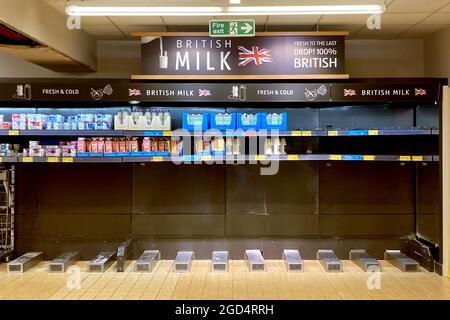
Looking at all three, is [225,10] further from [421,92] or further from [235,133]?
[421,92]

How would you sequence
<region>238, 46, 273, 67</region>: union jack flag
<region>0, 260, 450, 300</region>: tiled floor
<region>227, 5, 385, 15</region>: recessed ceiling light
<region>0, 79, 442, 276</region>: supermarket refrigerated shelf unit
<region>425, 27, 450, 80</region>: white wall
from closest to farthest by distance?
1. <region>227, 5, 385, 15</region>: recessed ceiling light
2. <region>0, 260, 450, 300</region>: tiled floor
3. <region>238, 46, 273, 67</region>: union jack flag
4. <region>425, 27, 450, 80</region>: white wall
5. <region>0, 79, 442, 276</region>: supermarket refrigerated shelf unit

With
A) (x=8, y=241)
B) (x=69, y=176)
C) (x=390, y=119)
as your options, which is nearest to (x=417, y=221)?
(x=390, y=119)

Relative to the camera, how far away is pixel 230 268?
6.45 metres

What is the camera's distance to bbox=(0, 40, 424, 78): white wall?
23.4ft

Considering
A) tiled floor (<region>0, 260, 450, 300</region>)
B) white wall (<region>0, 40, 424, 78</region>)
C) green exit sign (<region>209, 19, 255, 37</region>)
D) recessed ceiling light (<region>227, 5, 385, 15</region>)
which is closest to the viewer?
recessed ceiling light (<region>227, 5, 385, 15</region>)

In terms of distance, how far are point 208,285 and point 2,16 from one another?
11.0 feet

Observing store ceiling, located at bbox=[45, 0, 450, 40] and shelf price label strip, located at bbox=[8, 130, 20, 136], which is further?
shelf price label strip, located at bbox=[8, 130, 20, 136]

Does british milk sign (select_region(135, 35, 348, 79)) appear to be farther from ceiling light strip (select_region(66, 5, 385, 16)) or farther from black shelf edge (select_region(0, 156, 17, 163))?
black shelf edge (select_region(0, 156, 17, 163))

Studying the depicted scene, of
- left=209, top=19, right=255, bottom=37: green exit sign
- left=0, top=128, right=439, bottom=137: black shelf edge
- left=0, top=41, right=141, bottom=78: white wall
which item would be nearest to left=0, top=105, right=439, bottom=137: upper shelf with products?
left=0, top=128, right=439, bottom=137: black shelf edge

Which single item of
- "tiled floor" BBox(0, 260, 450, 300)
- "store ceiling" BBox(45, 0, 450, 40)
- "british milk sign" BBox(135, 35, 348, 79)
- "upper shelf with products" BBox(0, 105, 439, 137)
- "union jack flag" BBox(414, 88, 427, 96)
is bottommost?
"tiled floor" BBox(0, 260, 450, 300)

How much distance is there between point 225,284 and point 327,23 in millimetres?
3344

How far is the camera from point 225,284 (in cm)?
574

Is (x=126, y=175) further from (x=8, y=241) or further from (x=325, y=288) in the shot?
(x=325, y=288)

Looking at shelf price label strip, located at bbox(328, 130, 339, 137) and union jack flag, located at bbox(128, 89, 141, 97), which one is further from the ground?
union jack flag, located at bbox(128, 89, 141, 97)
